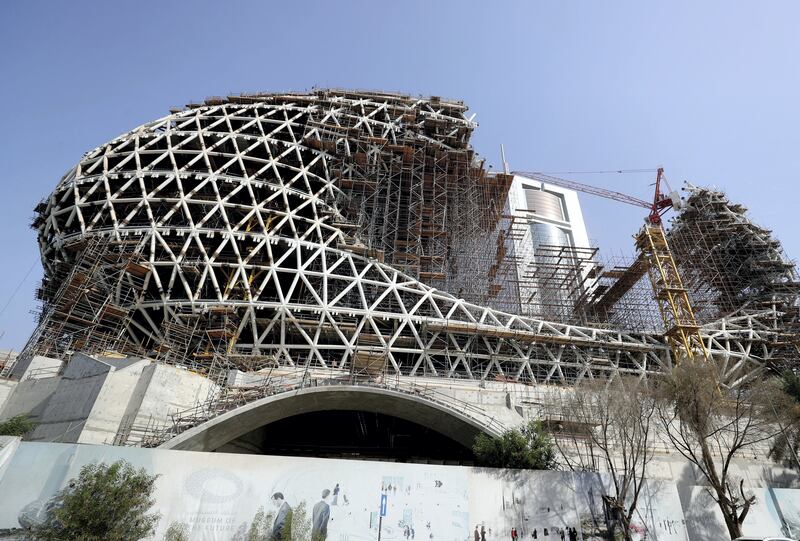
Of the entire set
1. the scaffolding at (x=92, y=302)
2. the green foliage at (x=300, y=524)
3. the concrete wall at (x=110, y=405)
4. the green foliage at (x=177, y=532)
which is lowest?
the green foliage at (x=177, y=532)

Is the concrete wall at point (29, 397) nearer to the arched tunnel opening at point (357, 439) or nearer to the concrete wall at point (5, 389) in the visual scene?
the concrete wall at point (5, 389)

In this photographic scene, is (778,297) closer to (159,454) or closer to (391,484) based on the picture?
(391,484)

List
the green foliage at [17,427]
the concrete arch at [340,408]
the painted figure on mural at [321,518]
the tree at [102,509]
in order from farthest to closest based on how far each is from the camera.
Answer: the concrete arch at [340,408], the green foliage at [17,427], the painted figure on mural at [321,518], the tree at [102,509]

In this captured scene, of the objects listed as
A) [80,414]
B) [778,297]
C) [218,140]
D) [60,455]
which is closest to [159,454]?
[60,455]

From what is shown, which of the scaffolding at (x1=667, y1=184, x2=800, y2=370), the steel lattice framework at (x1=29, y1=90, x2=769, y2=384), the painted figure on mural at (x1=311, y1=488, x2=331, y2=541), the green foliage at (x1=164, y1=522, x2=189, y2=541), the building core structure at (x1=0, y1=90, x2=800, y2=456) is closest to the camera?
the green foliage at (x1=164, y1=522, x2=189, y2=541)

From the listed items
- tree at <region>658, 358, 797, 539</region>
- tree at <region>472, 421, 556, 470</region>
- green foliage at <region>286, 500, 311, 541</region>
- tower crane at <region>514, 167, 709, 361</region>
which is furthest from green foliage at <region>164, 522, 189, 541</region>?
tower crane at <region>514, 167, 709, 361</region>

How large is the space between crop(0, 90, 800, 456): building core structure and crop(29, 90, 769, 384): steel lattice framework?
167mm

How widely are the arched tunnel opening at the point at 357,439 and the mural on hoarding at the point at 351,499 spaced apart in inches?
381

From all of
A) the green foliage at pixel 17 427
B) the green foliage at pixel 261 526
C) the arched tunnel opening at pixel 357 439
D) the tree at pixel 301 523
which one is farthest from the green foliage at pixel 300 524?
the green foliage at pixel 17 427

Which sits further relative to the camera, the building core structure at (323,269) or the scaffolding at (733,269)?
the scaffolding at (733,269)

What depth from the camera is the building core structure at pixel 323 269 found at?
2522 cm

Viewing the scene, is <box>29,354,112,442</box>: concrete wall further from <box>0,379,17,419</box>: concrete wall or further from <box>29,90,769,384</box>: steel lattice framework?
<box>29,90,769,384</box>: steel lattice framework

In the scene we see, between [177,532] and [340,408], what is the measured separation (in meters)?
9.51

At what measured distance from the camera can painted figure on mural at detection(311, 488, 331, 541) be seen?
12.9 metres
